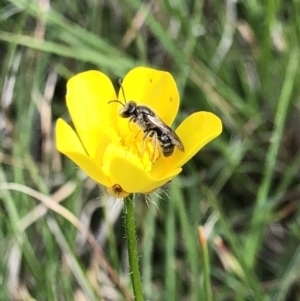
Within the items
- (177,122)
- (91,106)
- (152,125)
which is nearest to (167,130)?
(152,125)

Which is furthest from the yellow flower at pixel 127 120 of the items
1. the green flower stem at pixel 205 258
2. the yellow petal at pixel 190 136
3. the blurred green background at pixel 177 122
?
the blurred green background at pixel 177 122

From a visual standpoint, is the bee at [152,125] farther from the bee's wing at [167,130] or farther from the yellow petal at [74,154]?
the yellow petal at [74,154]

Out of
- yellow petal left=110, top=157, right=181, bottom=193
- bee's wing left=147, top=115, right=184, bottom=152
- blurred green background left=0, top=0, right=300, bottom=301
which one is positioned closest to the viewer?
yellow petal left=110, top=157, right=181, bottom=193

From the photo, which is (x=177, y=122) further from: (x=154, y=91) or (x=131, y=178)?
(x=131, y=178)

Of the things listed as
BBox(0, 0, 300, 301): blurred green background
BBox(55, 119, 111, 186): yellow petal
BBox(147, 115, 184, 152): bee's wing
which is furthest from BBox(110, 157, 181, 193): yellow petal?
BBox(0, 0, 300, 301): blurred green background

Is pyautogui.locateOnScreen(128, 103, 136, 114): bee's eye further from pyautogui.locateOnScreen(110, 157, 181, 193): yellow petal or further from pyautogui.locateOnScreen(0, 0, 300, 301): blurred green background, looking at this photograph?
pyautogui.locateOnScreen(0, 0, 300, 301): blurred green background

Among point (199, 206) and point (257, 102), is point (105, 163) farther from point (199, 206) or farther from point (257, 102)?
point (257, 102)

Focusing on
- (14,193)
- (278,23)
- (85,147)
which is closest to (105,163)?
(85,147)
